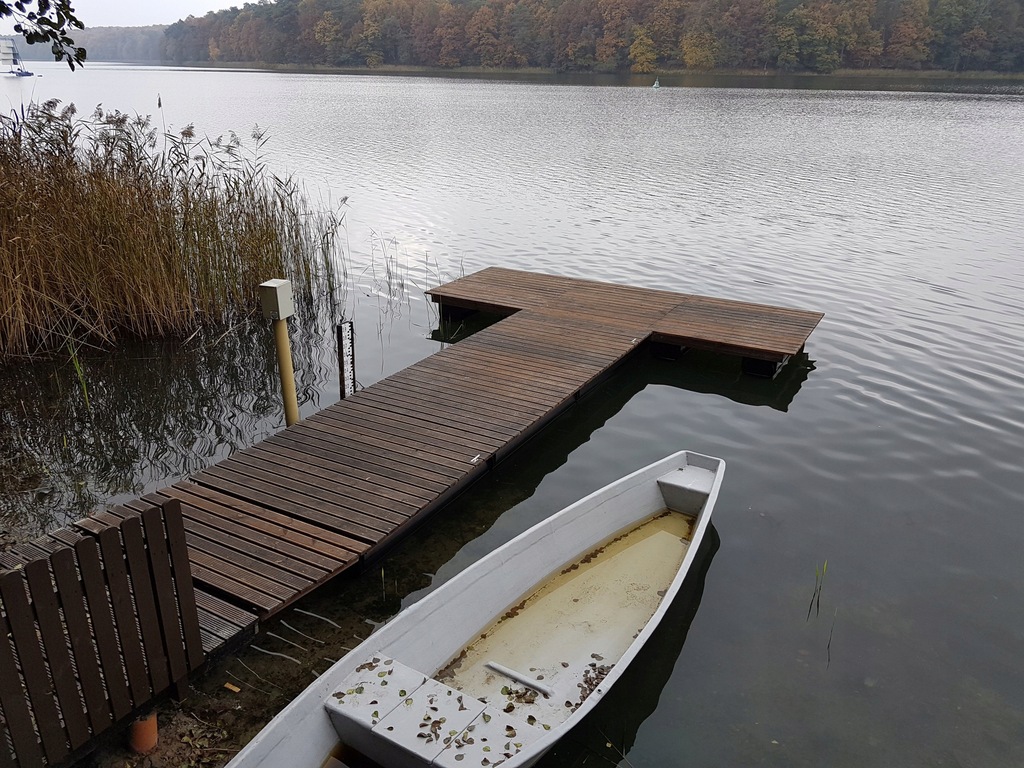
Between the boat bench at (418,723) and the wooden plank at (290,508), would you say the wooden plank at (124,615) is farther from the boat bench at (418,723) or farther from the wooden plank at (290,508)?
the wooden plank at (290,508)

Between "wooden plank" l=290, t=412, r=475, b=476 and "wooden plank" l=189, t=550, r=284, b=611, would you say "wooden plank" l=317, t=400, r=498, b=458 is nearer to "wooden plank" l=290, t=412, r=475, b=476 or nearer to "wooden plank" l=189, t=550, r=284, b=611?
"wooden plank" l=290, t=412, r=475, b=476

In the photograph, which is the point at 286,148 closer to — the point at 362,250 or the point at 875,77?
the point at 362,250

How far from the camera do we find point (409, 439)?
5074mm

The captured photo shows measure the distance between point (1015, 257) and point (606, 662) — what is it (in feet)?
Result: 36.3

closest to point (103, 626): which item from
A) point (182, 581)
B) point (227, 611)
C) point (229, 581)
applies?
point (182, 581)

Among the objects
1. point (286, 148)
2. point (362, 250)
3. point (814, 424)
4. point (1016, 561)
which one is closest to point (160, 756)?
point (1016, 561)

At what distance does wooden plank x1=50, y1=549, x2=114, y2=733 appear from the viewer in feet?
7.51

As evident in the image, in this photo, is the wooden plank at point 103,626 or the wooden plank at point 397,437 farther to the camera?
the wooden plank at point 397,437

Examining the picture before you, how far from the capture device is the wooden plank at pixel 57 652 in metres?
2.20

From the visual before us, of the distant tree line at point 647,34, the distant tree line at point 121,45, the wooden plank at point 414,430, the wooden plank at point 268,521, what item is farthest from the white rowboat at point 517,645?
the distant tree line at point 121,45

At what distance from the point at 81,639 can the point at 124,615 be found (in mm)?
165

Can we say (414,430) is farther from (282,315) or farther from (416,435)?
(282,315)

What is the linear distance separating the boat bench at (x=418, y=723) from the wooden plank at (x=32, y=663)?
2.99 feet

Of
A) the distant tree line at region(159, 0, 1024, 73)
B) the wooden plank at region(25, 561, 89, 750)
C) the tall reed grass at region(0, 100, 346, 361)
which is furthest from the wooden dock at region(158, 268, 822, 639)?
the distant tree line at region(159, 0, 1024, 73)
